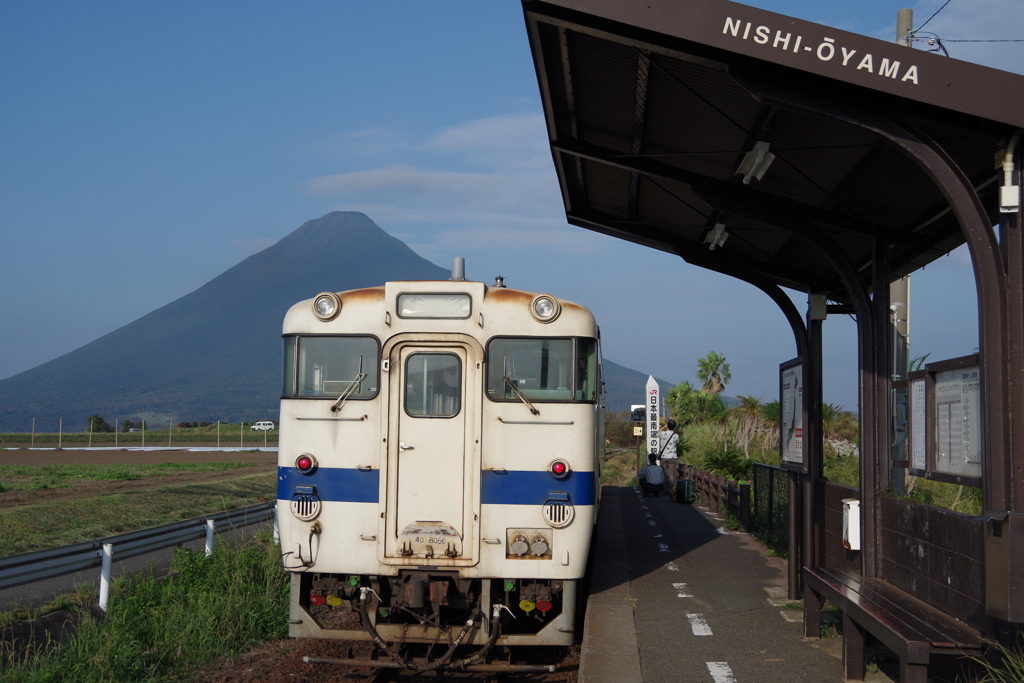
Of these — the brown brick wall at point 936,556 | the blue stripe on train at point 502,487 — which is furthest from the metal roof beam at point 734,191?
the blue stripe on train at point 502,487

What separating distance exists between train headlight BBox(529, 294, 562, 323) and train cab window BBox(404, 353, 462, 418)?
829mm

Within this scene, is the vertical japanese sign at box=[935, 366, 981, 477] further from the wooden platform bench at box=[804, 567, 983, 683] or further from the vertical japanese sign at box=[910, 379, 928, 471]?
the wooden platform bench at box=[804, 567, 983, 683]

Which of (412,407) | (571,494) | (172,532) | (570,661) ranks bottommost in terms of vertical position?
(570,661)

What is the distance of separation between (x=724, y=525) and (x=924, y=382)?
11095mm

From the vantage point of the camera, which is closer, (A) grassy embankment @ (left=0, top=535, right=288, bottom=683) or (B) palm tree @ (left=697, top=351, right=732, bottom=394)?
(A) grassy embankment @ (left=0, top=535, right=288, bottom=683)

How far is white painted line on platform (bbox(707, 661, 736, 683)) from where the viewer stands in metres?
6.78

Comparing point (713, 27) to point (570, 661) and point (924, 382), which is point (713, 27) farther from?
point (570, 661)

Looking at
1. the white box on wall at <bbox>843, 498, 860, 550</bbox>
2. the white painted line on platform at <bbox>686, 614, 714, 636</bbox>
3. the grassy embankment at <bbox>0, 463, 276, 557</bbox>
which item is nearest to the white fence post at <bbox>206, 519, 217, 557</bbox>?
the grassy embankment at <bbox>0, 463, 276, 557</bbox>

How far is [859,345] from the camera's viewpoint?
25.7 ft

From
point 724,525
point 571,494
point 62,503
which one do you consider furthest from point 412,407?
point 62,503

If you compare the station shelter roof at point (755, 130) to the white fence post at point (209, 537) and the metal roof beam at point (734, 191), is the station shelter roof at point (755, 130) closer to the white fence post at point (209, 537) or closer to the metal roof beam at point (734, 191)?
the metal roof beam at point (734, 191)

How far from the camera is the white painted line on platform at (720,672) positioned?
678 cm

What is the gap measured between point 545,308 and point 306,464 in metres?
2.55

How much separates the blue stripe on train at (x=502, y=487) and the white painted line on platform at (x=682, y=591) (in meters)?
2.75
